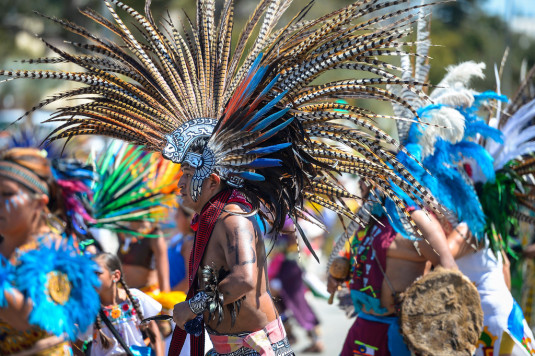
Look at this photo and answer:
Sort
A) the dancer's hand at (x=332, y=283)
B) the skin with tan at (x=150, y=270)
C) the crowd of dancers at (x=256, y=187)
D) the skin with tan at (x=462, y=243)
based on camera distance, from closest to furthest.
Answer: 1. the crowd of dancers at (x=256, y=187)
2. the skin with tan at (x=462, y=243)
3. the dancer's hand at (x=332, y=283)
4. the skin with tan at (x=150, y=270)

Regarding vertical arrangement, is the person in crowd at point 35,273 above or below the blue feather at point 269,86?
below

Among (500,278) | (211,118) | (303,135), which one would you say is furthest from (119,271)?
(500,278)

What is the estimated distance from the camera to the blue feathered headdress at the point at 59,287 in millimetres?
2891

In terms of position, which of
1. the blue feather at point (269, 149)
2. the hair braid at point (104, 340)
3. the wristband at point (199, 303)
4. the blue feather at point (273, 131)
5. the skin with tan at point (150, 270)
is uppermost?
the blue feather at point (273, 131)

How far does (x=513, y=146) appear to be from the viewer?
5523 mm

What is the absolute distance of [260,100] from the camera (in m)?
3.69

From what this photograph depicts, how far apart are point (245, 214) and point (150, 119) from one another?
2.72 ft

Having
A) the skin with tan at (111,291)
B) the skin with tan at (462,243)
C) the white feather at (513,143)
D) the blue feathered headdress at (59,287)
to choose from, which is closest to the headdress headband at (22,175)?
the blue feathered headdress at (59,287)

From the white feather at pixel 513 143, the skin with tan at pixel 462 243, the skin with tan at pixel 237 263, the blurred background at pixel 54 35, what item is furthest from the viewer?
the blurred background at pixel 54 35

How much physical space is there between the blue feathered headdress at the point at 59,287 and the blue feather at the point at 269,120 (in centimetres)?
111

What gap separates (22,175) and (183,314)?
3.29 ft

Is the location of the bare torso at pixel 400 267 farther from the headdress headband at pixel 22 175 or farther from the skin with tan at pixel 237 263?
the headdress headband at pixel 22 175

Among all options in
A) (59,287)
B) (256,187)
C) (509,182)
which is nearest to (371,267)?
(256,187)

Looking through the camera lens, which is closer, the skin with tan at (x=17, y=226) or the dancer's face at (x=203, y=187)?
the skin with tan at (x=17, y=226)
